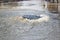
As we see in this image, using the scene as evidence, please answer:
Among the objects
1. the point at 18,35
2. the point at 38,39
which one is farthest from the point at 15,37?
the point at 38,39

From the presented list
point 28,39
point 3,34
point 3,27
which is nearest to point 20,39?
point 28,39

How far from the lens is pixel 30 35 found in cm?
112

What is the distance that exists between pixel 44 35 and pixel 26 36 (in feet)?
0.42

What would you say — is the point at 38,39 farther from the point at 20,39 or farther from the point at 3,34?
the point at 3,34

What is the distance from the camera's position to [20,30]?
49.2 inches

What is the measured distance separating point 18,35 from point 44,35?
0.18m

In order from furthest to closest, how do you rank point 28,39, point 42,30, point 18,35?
point 42,30 < point 18,35 < point 28,39

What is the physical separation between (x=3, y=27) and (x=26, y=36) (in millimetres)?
312

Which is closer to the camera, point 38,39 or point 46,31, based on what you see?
point 38,39

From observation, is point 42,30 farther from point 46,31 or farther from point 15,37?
point 15,37

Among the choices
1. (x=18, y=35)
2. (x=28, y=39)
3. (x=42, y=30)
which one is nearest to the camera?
(x=28, y=39)

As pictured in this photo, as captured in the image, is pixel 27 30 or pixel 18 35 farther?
pixel 27 30

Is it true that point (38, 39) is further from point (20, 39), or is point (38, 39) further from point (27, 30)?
point (27, 30)

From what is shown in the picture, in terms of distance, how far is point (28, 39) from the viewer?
1.03 metres
